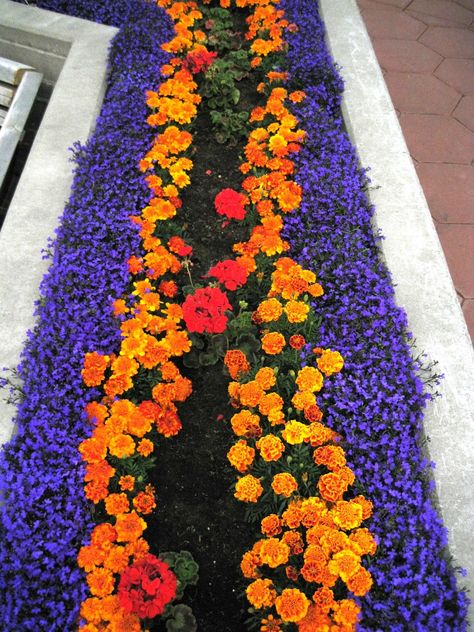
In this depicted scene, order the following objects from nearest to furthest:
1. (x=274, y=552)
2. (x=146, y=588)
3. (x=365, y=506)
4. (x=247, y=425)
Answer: (x=146, y=588), (x=274, y=552), (x=365, y=506), (x=247, y=425)

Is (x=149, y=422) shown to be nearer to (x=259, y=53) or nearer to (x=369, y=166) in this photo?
(x=369, y=166)

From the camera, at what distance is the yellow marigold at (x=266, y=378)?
2.42 metres

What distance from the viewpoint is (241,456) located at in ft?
7.36

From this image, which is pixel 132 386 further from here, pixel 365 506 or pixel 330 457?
pixel 365 506

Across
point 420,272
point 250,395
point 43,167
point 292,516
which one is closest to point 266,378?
point 250,395

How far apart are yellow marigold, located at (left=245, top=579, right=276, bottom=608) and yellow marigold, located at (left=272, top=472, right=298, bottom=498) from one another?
12.5 inches

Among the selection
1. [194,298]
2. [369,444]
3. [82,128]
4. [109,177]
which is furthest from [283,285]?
[82,128]

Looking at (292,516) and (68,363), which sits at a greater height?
(68,363)

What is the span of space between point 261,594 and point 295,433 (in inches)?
24.0

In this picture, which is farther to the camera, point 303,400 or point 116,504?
point 303,400

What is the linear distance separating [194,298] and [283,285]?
0.46m

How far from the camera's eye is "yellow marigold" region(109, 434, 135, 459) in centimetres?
223

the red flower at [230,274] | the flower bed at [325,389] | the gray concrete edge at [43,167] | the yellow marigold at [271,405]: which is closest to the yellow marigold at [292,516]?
the flower bed at [325,389]

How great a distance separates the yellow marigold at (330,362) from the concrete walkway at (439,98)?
1017 mm
